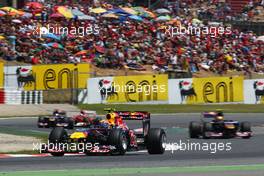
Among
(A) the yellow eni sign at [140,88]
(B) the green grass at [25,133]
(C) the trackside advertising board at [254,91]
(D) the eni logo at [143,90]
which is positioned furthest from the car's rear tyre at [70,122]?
(C) the trackside advertising board at [254,91]

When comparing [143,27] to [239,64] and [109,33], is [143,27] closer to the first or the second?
[109,33]

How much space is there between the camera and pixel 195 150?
17.9 metres

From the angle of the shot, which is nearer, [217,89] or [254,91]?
[217,89]

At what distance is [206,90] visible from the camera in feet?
127

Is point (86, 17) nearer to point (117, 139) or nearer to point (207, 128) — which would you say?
point (207, 128)

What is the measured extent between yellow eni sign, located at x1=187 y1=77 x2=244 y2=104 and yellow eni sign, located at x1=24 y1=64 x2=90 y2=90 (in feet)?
20.5

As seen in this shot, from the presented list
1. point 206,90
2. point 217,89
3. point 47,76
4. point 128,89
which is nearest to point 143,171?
point 47,76

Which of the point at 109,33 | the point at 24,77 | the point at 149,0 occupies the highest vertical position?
the point at 149,0

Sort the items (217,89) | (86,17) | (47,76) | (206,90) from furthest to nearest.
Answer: (217,89)
(206,90)
(86,17)
(47,76)

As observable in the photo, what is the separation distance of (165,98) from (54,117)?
38.3 ft

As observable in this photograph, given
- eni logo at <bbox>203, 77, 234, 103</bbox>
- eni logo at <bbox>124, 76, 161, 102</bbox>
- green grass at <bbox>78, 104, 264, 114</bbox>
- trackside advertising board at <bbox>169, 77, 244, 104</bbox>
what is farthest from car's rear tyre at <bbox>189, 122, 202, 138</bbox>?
eni logo at <bbox>203, 77, 234, 103</bbox>

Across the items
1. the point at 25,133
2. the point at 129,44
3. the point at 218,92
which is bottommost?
the point at 25,133

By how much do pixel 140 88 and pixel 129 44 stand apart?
2.44m

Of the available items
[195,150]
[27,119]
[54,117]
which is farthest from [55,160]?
[27,119]
